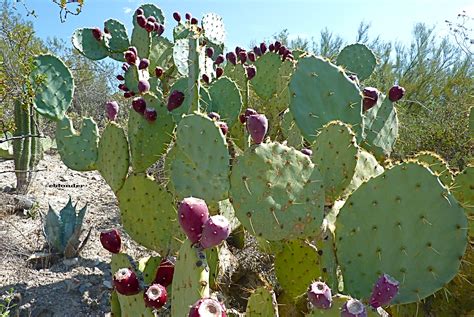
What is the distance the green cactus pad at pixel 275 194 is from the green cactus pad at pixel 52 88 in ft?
7.86

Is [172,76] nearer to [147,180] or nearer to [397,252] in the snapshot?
[147,180]

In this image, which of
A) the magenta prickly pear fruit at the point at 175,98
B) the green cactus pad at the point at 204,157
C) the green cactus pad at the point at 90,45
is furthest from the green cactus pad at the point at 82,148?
the green cactus pad at the point at 90,45

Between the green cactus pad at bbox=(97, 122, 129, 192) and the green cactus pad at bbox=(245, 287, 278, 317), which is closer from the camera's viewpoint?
the green cactus pad at bbox=(245, 287, 278, 317)

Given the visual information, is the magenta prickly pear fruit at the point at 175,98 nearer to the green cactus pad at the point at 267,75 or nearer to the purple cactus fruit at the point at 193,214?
the purple cactus fruit at the point at 193,214

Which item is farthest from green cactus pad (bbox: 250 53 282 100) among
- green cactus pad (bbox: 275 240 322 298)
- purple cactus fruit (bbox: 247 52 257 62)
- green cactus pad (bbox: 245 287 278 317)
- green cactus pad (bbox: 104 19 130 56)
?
green cactus pad (bbox: 245 287 278 317)

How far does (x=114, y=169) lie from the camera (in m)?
2.84

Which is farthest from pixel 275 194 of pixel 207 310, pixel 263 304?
pixel 207 310

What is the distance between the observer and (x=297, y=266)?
7.20ft

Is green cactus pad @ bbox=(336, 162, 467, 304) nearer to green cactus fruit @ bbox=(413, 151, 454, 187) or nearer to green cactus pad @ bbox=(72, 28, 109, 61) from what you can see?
green cactus fruit @ bbox=(413, 151, 454, 187)

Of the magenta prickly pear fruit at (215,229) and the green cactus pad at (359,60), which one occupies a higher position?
the green cactus pad at (359,60)

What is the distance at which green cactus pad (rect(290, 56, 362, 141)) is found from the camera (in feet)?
6.88

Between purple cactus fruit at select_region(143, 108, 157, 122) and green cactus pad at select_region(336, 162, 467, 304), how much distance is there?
4.73ft

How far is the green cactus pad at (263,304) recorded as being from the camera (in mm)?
1646

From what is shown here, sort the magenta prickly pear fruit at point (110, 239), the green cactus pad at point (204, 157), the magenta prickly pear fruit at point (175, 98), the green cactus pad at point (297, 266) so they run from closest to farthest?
the magenta prickly pear fruit at point (110, 239) < the green cactus pad at point (204, 157) < the green cactus pad at point (297, 266) < the magenta prickly pear fruit at point (175, 98)
